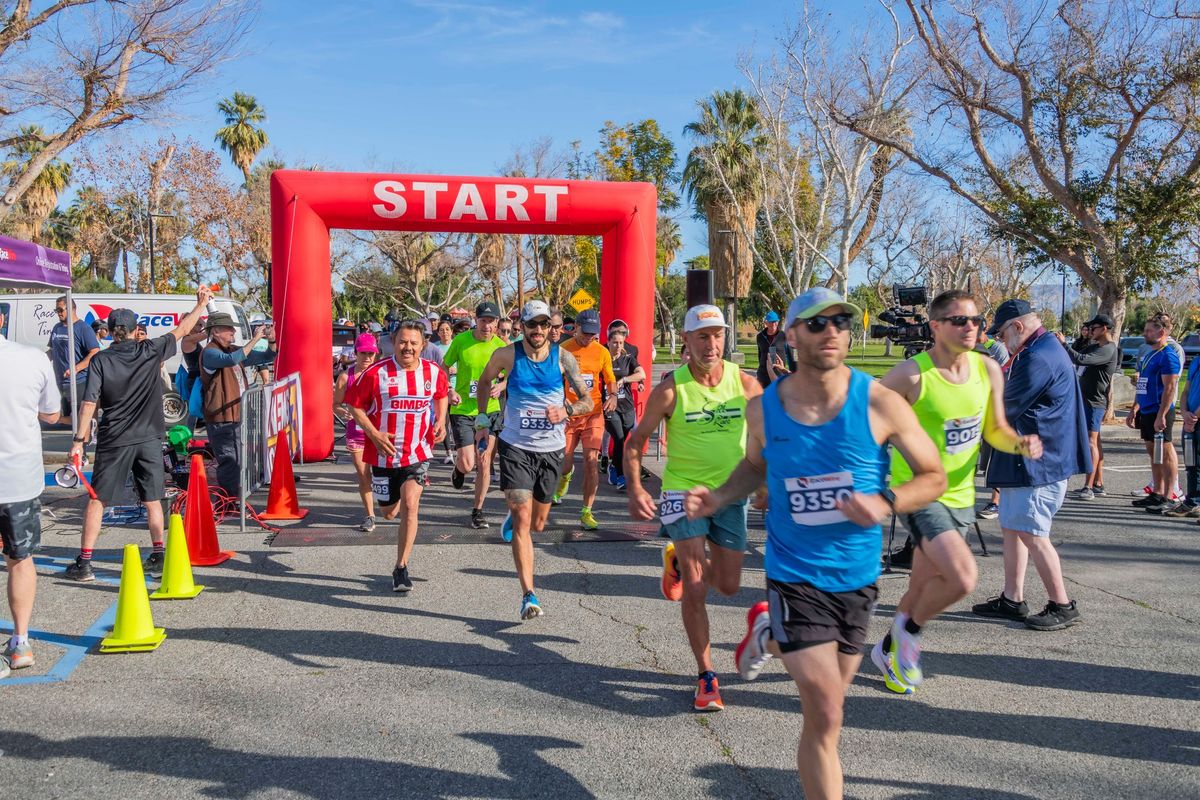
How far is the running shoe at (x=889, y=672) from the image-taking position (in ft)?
14.3

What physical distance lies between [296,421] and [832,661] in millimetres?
9705

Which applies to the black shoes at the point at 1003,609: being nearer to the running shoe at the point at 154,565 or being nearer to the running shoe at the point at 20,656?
the running shoe at the point at 20,656

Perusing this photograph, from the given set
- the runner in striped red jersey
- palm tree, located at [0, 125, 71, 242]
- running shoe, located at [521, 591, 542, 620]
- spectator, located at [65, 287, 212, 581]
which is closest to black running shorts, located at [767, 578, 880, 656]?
running shoe, located at [521, 591, 542, 620]

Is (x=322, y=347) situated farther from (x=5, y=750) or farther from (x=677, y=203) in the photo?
(x=677, y=203)

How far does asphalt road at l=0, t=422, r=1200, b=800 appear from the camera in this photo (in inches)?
138

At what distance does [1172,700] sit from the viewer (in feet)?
14.1

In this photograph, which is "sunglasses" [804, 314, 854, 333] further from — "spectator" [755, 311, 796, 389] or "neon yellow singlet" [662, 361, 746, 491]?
"spectator" [755, 311, 796, 389]

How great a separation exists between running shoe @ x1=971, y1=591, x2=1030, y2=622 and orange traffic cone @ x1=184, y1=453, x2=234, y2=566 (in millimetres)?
5536

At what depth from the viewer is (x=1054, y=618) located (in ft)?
17.7

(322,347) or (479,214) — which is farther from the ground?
(479,214)

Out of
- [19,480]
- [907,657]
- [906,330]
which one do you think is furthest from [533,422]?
[906,330]

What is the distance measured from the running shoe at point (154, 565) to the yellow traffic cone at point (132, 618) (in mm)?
1509

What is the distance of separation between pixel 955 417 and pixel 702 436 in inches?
49.9

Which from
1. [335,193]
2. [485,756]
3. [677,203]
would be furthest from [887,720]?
[677,203]
